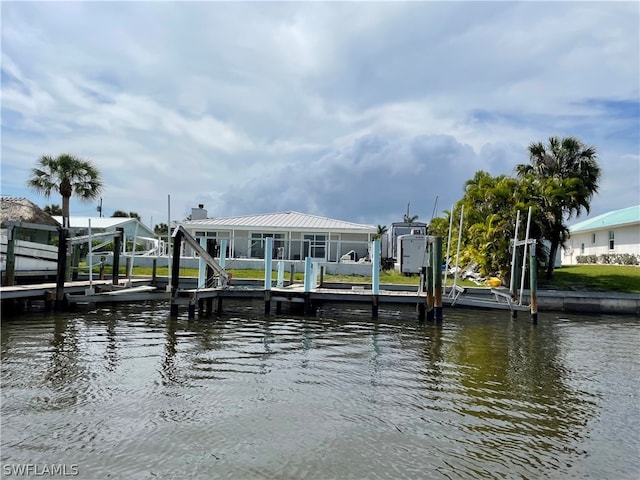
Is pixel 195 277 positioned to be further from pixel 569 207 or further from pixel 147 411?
pixel 569 207

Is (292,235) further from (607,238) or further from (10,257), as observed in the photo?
(607,238)

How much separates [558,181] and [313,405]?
25.8 metres

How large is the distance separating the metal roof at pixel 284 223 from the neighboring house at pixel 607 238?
15.9m

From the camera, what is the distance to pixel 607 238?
124 ft

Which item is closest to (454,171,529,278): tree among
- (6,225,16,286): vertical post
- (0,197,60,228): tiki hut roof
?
(6,225,16,286): vertical post

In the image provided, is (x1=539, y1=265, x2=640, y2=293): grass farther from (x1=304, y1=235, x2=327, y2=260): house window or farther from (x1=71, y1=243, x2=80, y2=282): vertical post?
(x1=71, y1=243, x2=80, y2=282): vertical post

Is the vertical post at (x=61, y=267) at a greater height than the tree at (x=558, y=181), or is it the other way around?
the tree at (x=558, y=181)

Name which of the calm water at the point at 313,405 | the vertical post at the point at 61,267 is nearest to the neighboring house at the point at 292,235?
the vertical post at the point at 61,267

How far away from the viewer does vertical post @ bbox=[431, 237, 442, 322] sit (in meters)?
16.0

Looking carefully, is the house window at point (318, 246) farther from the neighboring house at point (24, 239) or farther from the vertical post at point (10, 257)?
the vertical post at point (10, 257)

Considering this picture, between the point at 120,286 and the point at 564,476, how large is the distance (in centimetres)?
1651

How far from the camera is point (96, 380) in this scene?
27.1 feet

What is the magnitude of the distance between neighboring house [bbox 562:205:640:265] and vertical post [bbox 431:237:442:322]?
2299 cm

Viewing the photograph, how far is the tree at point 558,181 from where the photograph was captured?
2634 centimetres
